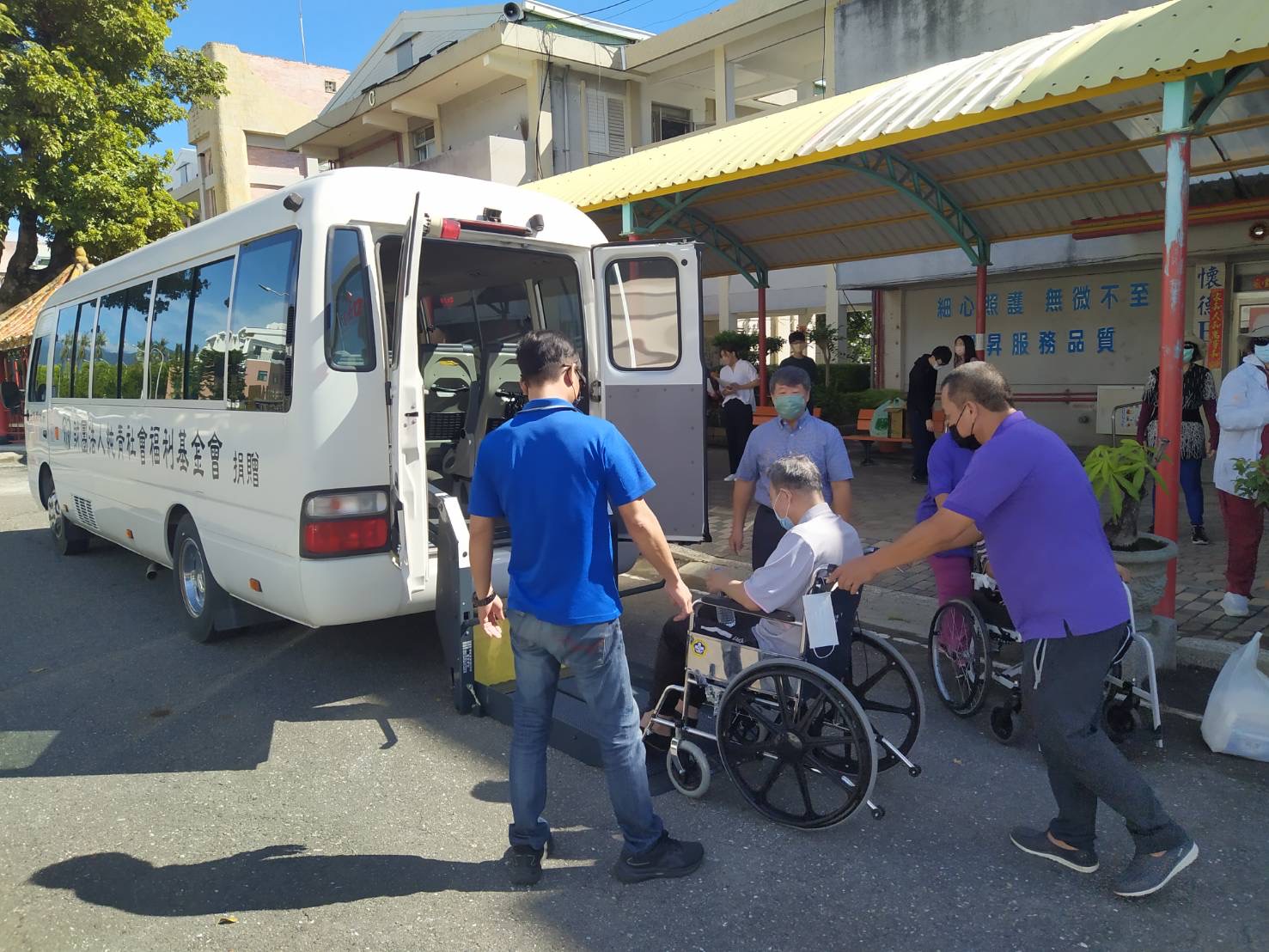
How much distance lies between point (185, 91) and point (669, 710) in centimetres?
2131

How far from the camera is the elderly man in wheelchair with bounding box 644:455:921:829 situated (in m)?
3.37

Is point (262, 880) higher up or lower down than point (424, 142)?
lower down

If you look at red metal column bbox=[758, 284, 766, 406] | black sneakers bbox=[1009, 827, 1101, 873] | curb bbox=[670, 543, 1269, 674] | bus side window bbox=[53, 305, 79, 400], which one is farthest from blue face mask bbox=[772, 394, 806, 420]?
red metal column bbox=[758, 284, 766, 406]

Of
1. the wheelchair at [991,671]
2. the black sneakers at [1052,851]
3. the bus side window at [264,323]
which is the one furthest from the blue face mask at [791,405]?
the bus side window at [264,323]

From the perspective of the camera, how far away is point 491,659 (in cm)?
476

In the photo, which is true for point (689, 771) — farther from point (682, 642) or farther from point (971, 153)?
point (971, 153)

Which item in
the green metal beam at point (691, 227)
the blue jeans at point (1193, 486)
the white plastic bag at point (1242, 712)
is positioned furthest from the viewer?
the green metal beam at point (691, 227)

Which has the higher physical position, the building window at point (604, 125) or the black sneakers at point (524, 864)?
the building window at point (604, 125)

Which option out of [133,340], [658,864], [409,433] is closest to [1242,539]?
[658,864]

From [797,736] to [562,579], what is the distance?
1.11 metres

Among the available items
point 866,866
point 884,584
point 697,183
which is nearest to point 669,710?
point 866,866

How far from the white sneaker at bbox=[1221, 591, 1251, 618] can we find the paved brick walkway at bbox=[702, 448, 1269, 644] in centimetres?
3

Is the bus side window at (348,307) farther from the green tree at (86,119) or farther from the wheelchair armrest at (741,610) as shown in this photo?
the green tree at (86,119)

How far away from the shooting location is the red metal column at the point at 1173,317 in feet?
16.5
